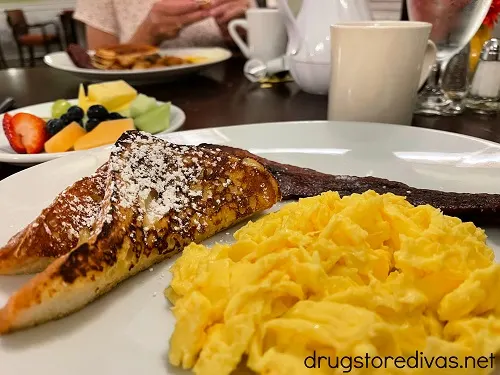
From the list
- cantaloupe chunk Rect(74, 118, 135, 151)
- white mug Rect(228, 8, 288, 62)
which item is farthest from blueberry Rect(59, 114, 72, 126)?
white mug Rect(228, 8, 288, 62)

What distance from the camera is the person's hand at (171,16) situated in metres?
3.68

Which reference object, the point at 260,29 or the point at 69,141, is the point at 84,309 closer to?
the point at 69,141

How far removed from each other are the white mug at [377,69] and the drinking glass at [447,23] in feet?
1.04

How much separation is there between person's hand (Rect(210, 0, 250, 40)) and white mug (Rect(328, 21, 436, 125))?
2340mm

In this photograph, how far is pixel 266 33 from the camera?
8.50 feet

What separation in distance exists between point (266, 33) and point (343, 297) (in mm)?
2138

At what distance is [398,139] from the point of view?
1.41m

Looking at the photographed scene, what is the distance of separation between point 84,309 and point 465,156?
1054 mm

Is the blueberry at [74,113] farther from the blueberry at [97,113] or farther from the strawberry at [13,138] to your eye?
the strawberry at [13,138]

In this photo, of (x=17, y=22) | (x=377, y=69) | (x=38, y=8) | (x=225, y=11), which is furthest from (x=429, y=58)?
(x=38, y=8)

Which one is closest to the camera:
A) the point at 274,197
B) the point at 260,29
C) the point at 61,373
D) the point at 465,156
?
the point at 61,373

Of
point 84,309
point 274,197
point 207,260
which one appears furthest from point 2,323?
point 274,197

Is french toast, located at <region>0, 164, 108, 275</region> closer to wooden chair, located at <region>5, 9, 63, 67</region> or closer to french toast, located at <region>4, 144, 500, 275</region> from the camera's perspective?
french toast, located at <region>4, 144, 500, 275</region>

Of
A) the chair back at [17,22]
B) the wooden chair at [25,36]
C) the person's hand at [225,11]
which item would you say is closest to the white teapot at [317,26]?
the person's hand at [225,11]
